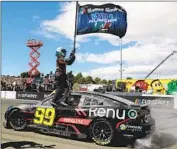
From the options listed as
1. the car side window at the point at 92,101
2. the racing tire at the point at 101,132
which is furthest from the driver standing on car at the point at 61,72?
the racing tire at the point at 101,132

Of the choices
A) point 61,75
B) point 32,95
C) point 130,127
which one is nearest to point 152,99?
point 32,95

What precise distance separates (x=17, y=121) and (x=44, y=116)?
35.0 inches

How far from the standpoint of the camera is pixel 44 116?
9.04 meters

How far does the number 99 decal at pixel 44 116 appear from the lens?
8.91 meters

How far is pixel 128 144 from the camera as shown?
27.1 ft

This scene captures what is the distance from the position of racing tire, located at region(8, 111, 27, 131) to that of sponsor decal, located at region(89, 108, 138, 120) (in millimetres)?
2078

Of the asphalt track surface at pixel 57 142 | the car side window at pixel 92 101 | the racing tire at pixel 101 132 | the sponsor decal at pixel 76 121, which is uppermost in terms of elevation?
the car side window at pixel 92 101

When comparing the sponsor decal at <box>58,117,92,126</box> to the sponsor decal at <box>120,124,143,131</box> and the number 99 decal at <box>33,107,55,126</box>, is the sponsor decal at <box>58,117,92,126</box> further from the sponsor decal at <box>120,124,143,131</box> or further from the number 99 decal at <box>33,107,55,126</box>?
the sponsor decal at <box>120,124,143,131</box>

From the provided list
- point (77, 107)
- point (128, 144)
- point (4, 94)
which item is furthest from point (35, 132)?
point (4, 94)

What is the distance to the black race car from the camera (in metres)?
7.91

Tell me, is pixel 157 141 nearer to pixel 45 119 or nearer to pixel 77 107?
pixel 77 107

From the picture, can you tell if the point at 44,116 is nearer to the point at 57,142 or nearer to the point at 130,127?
the point at 57,142

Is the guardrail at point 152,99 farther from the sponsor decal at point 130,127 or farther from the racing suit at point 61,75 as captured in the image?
the sponsor decal at point 130,127

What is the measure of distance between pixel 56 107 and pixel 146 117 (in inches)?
92.5
